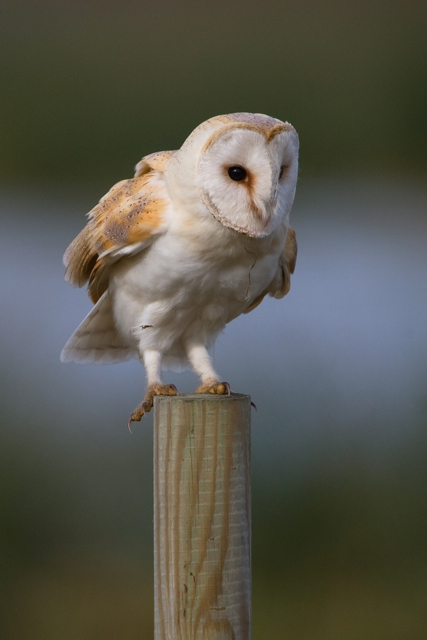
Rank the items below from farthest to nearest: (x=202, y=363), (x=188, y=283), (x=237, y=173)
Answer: (x=202, y=363) → (x=188, y=283) → (x=237, y=173)

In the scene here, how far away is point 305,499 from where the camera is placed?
9.88 ft

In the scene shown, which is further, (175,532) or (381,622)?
(381,622)

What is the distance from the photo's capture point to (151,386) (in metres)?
1.50

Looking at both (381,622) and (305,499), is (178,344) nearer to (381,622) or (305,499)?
(305,499)

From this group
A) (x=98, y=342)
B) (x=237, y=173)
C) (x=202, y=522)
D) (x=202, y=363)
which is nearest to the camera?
(x=202, y=522)

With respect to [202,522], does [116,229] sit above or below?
above

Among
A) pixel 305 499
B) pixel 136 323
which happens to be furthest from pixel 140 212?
pixel 305 499

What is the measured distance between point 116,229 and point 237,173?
1.05 feet

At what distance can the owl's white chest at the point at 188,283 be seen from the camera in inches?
53.8

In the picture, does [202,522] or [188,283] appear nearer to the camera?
[202,522]

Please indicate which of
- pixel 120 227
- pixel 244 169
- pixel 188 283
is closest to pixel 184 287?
pixel 188 283

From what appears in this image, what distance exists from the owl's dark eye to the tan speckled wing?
0.19 meters

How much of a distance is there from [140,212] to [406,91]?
1725mm

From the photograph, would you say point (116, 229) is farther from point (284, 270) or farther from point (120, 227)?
point (284, 270)
